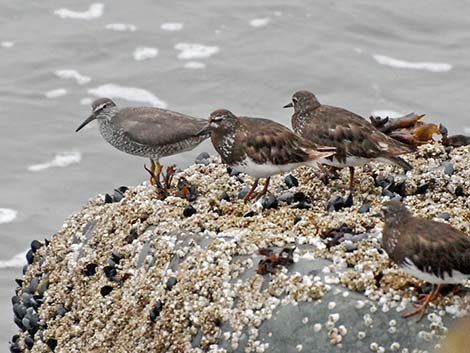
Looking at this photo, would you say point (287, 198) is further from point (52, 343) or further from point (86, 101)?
point (86, 101)

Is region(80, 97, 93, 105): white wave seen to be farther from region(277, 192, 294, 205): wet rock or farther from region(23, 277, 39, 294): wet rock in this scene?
region(277, 192, 294, 205): wet rock

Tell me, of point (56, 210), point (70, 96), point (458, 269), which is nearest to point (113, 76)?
point (70, 96)

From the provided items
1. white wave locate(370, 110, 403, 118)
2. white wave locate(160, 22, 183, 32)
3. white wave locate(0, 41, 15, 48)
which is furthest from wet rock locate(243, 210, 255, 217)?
white wave locate(0, 41, 15, 48)

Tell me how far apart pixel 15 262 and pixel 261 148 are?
432 centimetres

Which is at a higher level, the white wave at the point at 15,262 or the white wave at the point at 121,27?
the white wave at the point at 121,27

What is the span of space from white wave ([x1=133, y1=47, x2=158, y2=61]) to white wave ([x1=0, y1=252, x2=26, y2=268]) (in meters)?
4.90

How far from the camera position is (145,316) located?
6.00 metres

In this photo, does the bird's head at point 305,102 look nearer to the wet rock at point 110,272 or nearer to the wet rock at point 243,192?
the wet rock at point 243,192

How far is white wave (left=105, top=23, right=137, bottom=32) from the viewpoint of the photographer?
14891 mm

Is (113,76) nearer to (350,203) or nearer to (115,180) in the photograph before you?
(115,180)

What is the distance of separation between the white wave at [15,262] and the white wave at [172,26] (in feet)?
18.9

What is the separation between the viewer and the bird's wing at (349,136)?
6.93 metres

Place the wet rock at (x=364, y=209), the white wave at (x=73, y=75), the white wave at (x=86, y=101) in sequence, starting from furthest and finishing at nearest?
the white wave at (x=73, y=75)
the white wave at (x=86, y=101)
the wet rock at (x=364, y=209)

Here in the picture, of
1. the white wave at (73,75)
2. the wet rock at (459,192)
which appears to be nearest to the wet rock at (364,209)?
the wet rock at (459,192)
